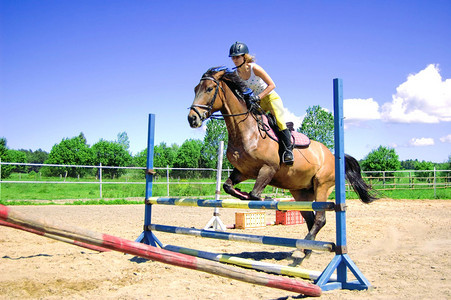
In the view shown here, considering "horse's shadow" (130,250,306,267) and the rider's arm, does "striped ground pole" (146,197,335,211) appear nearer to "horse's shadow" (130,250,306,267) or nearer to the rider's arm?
"horse's shadow" (130,250,306,267)

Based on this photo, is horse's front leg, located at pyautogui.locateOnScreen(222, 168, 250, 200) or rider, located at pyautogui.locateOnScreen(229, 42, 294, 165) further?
rider, located at pyautogui.locateOnScreen(229, 42, 294, 165)

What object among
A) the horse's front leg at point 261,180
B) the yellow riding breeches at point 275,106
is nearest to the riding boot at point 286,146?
the yellow riding breeches at point 275,106

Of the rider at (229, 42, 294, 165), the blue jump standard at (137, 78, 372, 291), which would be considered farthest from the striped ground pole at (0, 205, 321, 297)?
the rider at (229, 42, 294, 165)

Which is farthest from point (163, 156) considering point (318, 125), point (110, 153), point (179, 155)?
point (318, 125)

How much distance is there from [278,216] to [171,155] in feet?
219

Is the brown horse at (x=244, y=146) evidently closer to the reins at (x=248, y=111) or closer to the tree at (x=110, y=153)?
the reins at (x=248, y=111)

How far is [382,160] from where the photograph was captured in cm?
3759

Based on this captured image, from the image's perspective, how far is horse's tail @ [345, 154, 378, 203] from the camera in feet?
19.2

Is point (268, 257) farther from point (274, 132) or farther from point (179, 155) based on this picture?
point (179, 155)

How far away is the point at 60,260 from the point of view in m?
4.83

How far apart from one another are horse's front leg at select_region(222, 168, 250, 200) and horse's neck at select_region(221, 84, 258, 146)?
443 mm

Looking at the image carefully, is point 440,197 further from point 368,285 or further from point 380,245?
point 368,285

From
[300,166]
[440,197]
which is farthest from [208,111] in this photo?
[440,197]

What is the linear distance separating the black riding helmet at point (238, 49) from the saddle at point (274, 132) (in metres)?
0.88
